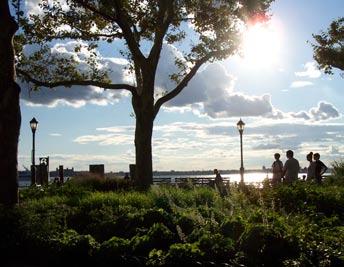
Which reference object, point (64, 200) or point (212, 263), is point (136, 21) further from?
point (212, 263)

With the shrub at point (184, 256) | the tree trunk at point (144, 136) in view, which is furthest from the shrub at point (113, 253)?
the tree trunk at point (144, 136)

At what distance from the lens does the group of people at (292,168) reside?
1955cm

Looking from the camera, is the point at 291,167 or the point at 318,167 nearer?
the point at 291,167

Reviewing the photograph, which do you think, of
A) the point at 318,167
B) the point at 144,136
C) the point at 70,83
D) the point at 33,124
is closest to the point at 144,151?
the point at 144,136

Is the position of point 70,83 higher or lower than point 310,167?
higher

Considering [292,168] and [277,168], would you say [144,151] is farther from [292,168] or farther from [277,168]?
[292,168]

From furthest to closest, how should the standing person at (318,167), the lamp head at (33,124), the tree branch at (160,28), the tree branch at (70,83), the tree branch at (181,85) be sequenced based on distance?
the lamp head at (33,124), the tree branch at (70,83), the tree branch at (181,85), the tree branch at (160,28), the standing person at (318,167)

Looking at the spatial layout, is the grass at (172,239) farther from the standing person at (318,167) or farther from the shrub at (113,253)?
the standing person at (318,167)

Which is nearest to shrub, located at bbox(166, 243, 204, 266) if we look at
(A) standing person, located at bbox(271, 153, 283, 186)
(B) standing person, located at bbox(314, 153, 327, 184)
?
(A) standing person, located at bbox(271, 153, 283, 186)

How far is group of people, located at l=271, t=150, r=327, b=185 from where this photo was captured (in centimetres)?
1955

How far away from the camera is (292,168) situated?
64.1 feet

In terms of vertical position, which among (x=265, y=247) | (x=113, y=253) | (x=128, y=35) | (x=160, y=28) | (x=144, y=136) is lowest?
(x=113, y=253)

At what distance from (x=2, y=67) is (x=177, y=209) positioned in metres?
6.05

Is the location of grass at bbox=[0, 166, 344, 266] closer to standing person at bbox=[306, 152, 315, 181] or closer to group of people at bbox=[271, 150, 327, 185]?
group of people at bbox=[271, 150, 327, 185]
